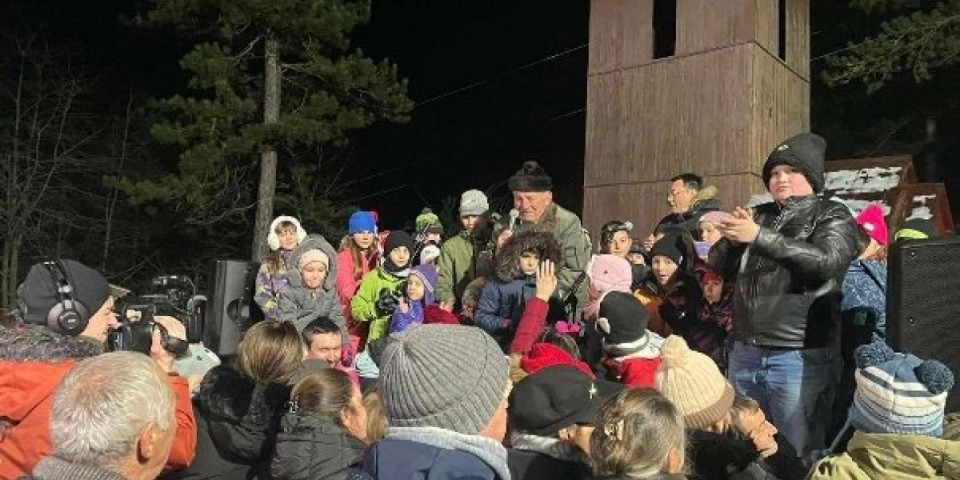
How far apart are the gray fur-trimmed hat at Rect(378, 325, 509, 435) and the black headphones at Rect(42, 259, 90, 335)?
58.3 inches

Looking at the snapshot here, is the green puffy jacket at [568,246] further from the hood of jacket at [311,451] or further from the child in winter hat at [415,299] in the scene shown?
the hood of jacket at [311,451]

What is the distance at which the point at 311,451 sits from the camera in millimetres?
3566

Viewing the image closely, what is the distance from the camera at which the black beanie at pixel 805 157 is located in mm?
4324

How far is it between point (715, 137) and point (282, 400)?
7.55 metres

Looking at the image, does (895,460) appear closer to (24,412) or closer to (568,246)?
(24,412)

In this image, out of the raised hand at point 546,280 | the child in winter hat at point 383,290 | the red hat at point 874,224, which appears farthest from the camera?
the child in winter hat at point 383,290

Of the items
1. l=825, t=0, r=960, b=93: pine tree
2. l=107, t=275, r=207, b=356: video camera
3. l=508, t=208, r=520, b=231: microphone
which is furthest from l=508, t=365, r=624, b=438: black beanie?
l=825, t=0, r=960, b=93: pine tree

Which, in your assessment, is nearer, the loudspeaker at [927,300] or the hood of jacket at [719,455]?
the hood of jacket at [719,455]

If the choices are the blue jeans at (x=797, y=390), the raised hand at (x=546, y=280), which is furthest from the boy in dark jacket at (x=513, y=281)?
the blue jeans at (x=797, y=390)

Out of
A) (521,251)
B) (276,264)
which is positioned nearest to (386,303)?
(276,264)

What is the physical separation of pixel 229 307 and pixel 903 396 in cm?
569

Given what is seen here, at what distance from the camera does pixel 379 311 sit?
23.6ft

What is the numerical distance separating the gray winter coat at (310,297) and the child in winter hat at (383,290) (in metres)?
0.19

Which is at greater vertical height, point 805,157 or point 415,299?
point 805,157
